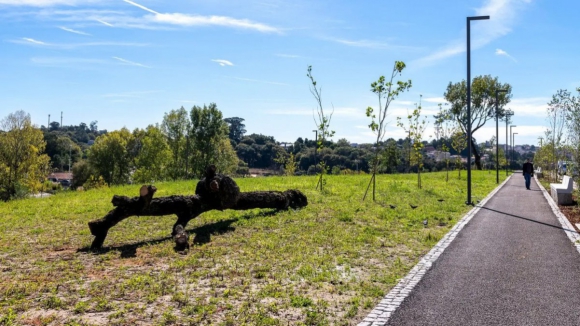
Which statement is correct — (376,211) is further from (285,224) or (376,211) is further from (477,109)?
(477,109)

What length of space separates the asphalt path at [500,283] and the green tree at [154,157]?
53.3m

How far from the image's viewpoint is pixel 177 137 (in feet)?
204

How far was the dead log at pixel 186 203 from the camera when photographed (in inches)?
358

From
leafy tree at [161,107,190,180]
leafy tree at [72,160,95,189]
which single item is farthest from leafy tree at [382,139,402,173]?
leafy tree at [72,160,95,189]

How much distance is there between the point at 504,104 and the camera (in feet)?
185

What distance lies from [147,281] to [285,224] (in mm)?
5778

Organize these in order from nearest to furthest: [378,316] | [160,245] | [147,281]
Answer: [378,316], [147,281], [160,245]

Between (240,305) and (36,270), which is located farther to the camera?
(36,270)

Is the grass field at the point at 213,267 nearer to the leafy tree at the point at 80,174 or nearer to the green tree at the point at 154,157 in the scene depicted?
the green tree at the point at 154,157

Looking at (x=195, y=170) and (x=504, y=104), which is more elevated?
(x=504, y=104)

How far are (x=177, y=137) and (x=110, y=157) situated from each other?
36.2 feet

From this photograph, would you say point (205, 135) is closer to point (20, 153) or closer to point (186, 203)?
point (20, 153)

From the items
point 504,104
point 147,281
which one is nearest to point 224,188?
point 147,281

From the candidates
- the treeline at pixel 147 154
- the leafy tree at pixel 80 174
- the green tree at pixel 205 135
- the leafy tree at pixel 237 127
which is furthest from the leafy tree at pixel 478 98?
the leafy tree at pixel 237 127
